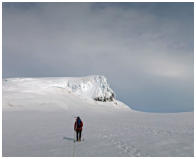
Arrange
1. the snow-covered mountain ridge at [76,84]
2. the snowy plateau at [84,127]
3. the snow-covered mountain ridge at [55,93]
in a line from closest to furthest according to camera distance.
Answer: the snowy plateau at [84,127] → the snow-covered mountain ridge at [55,93] → the snow-covered mountain ridge at [76,84]

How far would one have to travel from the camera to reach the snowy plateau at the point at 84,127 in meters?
11.9

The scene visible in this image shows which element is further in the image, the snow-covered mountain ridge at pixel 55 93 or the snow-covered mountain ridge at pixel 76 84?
the snow-covered mountain ridge at pixel 76 84

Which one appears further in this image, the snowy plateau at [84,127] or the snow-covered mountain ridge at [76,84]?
the snow-covered mountain ridge at [76,84]

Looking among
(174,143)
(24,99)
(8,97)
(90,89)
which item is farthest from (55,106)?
(174,143)

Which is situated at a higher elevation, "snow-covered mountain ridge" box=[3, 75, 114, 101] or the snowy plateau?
"snow-covered mountain ridge" box=[3, 75, 114, 101]

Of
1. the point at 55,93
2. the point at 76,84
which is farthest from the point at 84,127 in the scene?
the point at 76,84

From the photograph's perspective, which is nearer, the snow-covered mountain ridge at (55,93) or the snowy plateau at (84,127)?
the snowy plateau at (84,127)

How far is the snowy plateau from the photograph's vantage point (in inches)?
469

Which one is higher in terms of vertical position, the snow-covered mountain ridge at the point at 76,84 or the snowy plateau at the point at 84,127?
the snow-covered mountain ridge at the point at 76,84

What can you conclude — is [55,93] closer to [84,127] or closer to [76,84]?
[76,84]

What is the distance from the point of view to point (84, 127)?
21.6m

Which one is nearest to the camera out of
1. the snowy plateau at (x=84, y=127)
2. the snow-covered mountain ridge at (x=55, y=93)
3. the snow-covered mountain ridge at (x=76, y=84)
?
the snowy plateau at (x=84, y=127)

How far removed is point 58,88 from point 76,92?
716cm

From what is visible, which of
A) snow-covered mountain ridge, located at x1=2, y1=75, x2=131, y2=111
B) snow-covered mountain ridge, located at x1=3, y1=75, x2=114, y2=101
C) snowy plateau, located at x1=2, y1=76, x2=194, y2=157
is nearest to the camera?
snowy plateau, located at x1=2, y1=76, x2=194, y2=157
